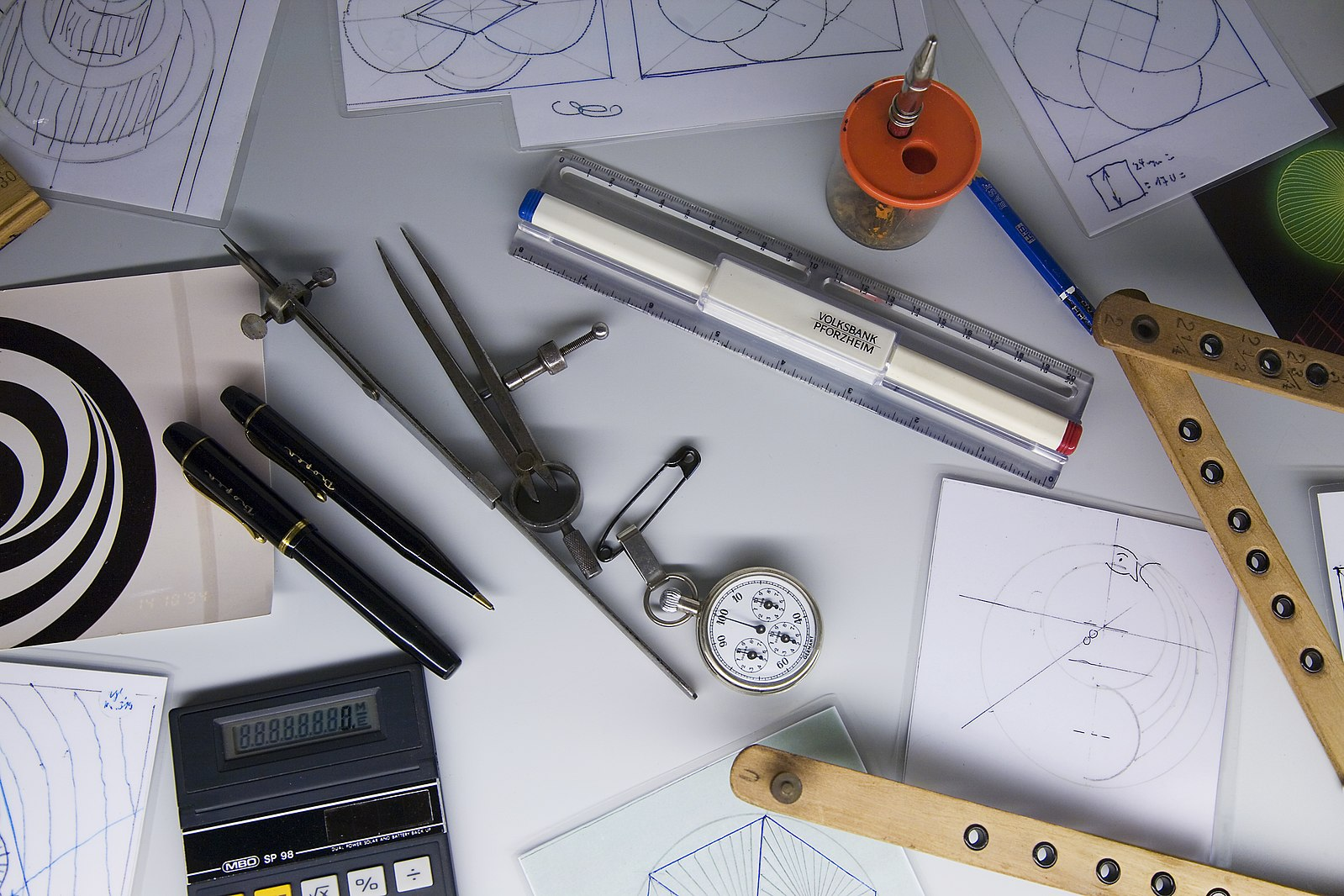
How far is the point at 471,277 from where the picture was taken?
3.60 feet

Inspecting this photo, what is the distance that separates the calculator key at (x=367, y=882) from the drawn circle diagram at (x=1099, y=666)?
740 mm

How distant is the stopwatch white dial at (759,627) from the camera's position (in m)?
1.02

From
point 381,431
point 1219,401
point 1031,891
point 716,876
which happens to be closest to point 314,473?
point 381,431

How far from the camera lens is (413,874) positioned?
3.29 ft

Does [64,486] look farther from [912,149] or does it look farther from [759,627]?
[912,149]

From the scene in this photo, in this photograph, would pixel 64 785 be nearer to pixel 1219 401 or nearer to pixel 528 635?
pixel 528 635

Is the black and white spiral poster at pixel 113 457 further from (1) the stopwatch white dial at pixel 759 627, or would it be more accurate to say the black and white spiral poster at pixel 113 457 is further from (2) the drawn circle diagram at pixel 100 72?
(1) the stopwatch white dial at pixel 759 627

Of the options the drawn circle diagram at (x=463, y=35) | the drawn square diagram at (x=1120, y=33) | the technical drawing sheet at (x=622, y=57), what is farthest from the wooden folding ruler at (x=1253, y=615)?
the drawn circle diagram at (x=463, y=35)

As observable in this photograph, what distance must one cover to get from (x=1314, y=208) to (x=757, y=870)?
1.07 metres

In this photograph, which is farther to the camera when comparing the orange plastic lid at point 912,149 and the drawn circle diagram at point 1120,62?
the drawn circle diagram at point 1120,62

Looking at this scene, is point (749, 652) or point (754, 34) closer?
point (749, 652)

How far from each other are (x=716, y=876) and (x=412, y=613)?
47 cm

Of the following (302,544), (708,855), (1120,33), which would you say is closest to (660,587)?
(708,855)

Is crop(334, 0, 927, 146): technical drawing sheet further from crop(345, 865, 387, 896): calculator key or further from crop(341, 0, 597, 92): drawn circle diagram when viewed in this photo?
crop(345, 865, 387, 896): calculator key
